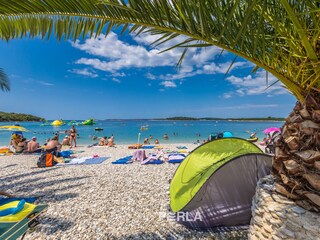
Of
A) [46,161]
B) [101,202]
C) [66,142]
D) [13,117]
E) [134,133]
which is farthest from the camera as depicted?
[13,117]

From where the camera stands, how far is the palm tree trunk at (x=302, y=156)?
6.02 ft

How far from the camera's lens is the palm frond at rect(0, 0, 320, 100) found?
5.93 feet

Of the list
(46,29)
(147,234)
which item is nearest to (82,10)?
(46,29)

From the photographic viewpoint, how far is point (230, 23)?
2.01 metres

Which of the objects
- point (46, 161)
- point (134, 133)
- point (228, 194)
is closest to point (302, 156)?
point (228, 194)

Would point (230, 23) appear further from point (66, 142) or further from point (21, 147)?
point (66, 142)

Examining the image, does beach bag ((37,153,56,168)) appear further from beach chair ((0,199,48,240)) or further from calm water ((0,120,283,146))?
calm water ((0,120,283,146))

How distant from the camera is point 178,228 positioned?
353cm

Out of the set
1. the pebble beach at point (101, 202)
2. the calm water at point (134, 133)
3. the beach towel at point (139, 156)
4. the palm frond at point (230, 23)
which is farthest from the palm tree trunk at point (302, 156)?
the calm water at point (134, 133)

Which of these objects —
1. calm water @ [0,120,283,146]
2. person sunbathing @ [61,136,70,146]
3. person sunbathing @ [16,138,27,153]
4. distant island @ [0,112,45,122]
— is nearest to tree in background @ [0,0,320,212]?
person sunbathing @ [16,138,27,153]

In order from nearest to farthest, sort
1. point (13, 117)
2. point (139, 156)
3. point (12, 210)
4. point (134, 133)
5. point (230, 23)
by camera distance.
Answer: point (230, 23)
point (12, 210)
point (139, 156)
point (134, 133)
point (13, 117)

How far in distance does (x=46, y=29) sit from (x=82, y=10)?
997mm

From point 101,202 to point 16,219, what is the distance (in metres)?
1.85

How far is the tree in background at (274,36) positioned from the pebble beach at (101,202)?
6.70 ft
